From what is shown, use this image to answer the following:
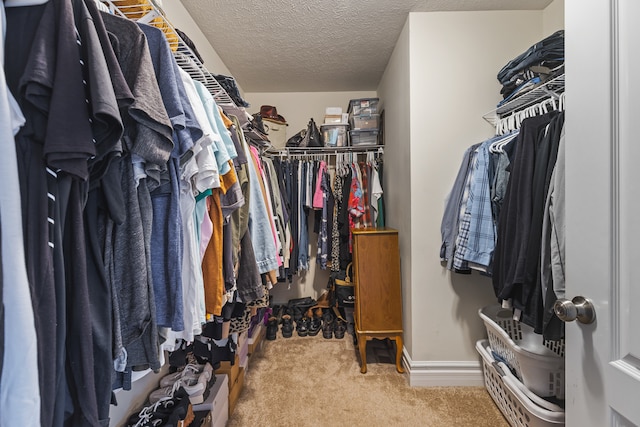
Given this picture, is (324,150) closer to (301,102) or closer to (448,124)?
(301,102)

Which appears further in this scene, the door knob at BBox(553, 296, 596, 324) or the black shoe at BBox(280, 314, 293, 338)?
the black shoe at BBox(280, 314, 293, 338)

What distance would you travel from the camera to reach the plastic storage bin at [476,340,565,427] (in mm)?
1060

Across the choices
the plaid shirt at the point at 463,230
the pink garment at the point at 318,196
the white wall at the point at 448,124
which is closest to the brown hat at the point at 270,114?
the pink garment at the point at 318,196

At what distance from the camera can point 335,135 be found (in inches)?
93.4

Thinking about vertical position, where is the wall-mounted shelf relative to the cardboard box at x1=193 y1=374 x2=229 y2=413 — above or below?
above

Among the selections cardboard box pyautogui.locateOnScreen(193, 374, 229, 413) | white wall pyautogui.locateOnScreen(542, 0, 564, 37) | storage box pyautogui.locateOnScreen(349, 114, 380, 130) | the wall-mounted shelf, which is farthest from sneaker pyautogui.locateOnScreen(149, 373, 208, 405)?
white wall pyautogui.locateOnScreen(542, 0, 564, 37)

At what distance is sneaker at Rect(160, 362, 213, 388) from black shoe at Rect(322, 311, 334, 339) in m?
1.10

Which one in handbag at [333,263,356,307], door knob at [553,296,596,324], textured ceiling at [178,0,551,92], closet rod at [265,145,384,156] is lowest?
handbag at [333,263,356,307]

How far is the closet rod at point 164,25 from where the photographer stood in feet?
2.39

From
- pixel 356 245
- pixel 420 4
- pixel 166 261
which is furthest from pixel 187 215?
pixel 420 4

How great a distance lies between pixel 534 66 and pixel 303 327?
232 centimetres

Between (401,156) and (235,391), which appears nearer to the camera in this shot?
(235,391)

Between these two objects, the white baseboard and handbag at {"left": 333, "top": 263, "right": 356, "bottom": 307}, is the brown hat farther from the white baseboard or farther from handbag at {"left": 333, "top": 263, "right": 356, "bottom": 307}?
the white baseboard

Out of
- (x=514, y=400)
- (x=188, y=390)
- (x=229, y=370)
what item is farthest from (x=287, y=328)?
(x=514, y=400)
